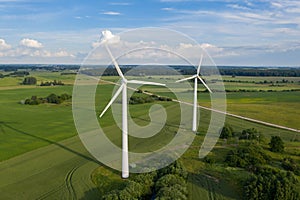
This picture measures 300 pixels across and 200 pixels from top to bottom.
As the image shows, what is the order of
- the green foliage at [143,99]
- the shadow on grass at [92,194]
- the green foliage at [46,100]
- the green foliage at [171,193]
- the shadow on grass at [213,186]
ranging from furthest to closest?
the green foliage at [143,99], the green foliage at [46,100], the shadow on grass at [213,186], the shadow on grass at [92,194], the green foliage at [171,193]

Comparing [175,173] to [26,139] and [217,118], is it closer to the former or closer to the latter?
[26,139]

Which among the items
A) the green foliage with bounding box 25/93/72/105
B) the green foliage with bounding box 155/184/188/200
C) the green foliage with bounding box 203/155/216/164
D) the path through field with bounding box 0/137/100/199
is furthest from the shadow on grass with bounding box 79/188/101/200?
the green foliage with bounding box 25/93/72/105

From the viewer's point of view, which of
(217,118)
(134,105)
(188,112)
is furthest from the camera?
(134,105)

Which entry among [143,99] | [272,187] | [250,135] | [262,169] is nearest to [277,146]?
→ [250,135]

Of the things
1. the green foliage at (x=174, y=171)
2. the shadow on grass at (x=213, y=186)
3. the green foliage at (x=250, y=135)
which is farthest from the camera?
the green foliage at (x=250, y=135)

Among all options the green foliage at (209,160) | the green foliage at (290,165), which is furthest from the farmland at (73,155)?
the green foliage at (290,165)

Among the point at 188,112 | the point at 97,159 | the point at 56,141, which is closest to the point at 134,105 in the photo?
the point at 188,112

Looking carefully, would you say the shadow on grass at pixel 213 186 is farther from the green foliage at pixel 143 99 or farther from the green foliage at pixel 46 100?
the green foliage at pixel 46 100
